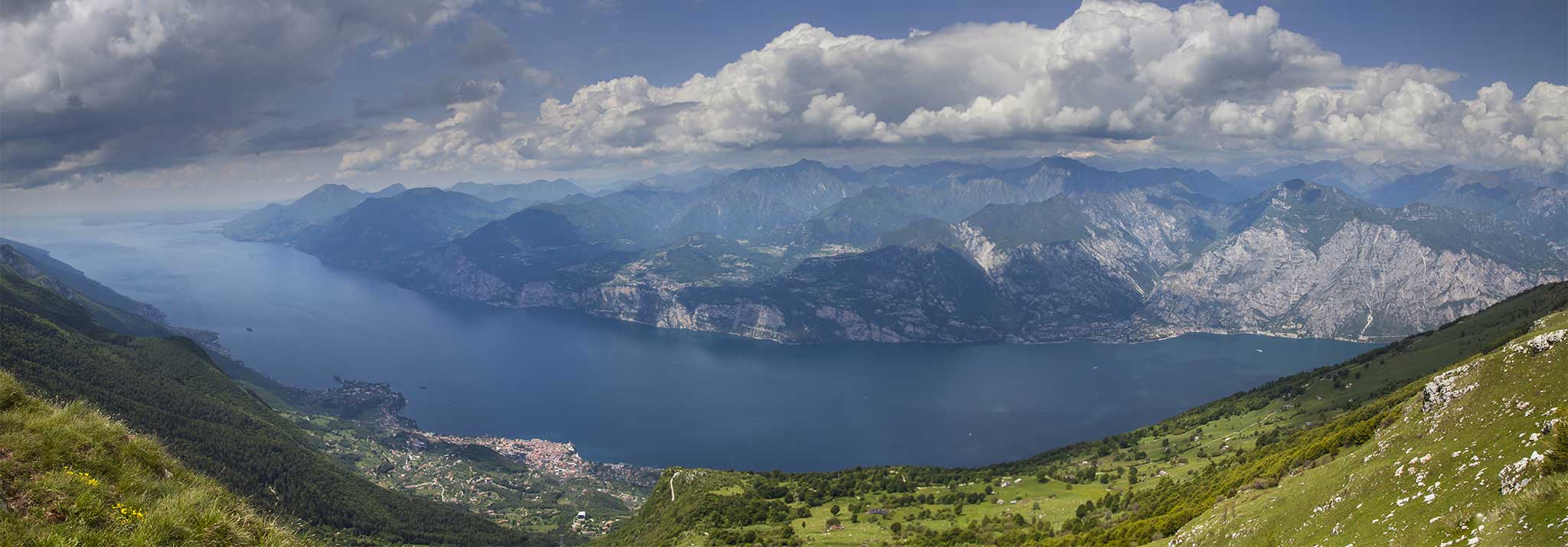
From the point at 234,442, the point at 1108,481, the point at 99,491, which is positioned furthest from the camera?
the point at 234,442

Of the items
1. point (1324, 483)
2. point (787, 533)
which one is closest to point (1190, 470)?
point (787, 533)

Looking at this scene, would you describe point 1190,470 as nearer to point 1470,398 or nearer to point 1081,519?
point 1081,519

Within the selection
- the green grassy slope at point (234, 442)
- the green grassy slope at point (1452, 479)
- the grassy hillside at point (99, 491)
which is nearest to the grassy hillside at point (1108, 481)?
the green grassy slope at point (1452, 479)

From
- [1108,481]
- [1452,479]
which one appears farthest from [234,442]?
[1452,479]

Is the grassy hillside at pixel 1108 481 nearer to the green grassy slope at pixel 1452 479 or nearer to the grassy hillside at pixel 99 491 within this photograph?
the green grassy slope at pixel 1452 479

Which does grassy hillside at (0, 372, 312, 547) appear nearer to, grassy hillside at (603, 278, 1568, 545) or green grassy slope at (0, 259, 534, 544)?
grassy hillside at (603, 278, 1568, 545)

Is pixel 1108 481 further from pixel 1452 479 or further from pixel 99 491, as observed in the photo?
pixel 99 491
